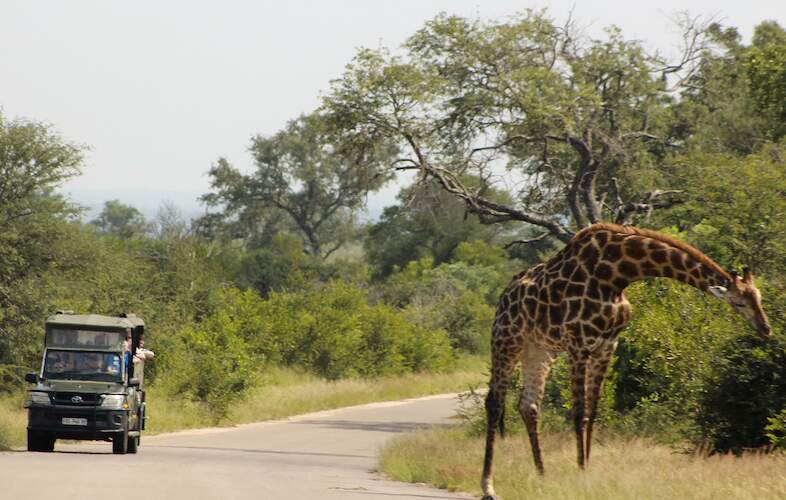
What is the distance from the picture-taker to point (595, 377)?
16.5 meters

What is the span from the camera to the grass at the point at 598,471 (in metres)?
13.0

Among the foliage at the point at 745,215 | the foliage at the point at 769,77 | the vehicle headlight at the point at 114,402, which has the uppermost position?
the foliage at the point at 769,77

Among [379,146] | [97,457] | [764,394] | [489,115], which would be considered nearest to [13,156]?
[379,146]

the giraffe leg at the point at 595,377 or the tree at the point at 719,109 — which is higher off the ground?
the tree at the point at 719,109

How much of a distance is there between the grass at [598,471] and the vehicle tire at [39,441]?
573 cm

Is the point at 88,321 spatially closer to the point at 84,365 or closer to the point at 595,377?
the point at 84,365

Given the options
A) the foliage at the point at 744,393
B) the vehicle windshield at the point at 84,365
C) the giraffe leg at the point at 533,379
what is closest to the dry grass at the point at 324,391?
the vehicle windshield at the point at 84,365

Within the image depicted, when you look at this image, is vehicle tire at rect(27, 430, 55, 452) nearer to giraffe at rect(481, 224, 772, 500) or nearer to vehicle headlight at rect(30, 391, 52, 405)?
vehicle headlight at rect(30, 391, 52, 405)

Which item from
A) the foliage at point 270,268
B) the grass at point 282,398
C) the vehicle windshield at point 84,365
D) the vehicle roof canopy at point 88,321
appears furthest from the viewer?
the foliage at point 270,268

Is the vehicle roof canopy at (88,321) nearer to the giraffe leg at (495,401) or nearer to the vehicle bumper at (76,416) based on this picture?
the vehicle bumper at (76,416)

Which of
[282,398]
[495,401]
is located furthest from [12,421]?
[495,401]

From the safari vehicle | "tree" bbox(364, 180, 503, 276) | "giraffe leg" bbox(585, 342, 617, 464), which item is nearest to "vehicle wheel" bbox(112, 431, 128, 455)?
the safari vehicle

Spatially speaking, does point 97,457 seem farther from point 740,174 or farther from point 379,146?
point 379,146

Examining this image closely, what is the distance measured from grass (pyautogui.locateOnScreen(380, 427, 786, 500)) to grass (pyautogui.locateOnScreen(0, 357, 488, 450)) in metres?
8.49
